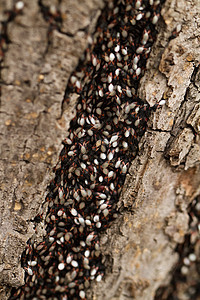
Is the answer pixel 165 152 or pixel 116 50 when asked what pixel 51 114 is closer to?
pixel 116 50

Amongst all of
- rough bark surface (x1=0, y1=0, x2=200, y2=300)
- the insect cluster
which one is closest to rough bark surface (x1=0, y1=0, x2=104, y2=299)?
rough bark surface (x1=0, y1=0, x2=200, y2=300)

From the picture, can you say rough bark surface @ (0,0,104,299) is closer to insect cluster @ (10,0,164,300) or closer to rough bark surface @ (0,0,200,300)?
rough bark surface @ (0,0,200,300)

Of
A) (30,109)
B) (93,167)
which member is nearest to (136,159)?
(93,167)

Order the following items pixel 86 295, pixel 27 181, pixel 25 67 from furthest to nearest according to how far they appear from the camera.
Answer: pixel 86 295 → pixel 27 181 → pixel 25 67

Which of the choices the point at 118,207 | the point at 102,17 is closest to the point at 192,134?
the point at 118,207

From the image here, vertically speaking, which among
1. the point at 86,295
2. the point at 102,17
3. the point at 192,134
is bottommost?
the point at 86,295

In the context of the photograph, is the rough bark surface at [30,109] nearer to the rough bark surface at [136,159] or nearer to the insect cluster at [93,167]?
the rough bark surface at [136,159]

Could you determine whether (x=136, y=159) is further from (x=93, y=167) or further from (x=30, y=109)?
(x=30, y=109)
